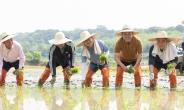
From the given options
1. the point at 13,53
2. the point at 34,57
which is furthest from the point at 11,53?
the point at 34,57

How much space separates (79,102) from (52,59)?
2.22 metres

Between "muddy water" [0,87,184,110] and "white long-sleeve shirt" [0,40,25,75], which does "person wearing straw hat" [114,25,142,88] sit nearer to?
"muddy water" [0,87,184,110]

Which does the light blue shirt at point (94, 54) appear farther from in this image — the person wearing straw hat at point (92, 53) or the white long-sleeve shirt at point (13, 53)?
the white long-sleeve shirt at point (13, 53)

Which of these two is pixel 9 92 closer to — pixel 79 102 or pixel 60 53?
pixel 60 53

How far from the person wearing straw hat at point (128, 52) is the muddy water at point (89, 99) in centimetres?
46

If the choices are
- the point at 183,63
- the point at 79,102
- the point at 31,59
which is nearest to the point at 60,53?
the point at 79,102

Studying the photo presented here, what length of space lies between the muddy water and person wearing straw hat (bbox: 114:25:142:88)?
0.46 meters

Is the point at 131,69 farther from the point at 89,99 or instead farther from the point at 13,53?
the point at 13,53

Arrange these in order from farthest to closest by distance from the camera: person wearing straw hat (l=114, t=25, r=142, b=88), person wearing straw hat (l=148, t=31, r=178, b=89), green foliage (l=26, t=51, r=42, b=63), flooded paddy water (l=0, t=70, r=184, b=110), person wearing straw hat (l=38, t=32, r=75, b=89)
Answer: green foliage (l=26, t=51, r=42, b=63), person wearing straw hat (l=38, t=32, r=75, b=89), person wearing straw hat (l=114, t=25, r=142, b=88), person wearing straw hat (l=148, t=31, r=178, b=89), flooded paddy water (l=0, t=70, r=184, b=110)

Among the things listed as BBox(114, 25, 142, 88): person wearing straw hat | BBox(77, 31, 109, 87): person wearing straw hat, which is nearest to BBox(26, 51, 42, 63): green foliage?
BBox(77, 31, 109, 87): person wearing straw hat

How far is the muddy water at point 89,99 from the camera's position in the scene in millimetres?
4844

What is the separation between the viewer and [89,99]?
218 inches

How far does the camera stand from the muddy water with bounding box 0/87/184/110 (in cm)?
484

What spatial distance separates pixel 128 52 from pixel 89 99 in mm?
1896
